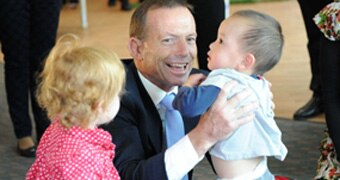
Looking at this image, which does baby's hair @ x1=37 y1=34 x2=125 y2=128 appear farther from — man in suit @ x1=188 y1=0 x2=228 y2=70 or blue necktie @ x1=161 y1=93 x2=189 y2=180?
man in suit @ x1=188 y1=0 x2=228 y2=70

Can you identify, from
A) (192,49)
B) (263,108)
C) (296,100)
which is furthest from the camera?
(296,100)

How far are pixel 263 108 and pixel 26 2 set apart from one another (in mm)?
1445

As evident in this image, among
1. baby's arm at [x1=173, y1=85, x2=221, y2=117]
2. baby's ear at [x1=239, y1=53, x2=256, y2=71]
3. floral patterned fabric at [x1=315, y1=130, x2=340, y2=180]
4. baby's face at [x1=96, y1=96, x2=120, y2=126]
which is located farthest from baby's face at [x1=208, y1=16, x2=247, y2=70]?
floral patterned fabric at [x1=315, y1=130, x2=340, y2=180]

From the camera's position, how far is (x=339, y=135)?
245 cm

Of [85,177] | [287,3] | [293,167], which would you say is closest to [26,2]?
[293,167]

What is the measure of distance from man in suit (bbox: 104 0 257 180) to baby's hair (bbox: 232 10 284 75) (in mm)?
126

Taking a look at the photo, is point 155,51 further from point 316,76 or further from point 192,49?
point 316,76

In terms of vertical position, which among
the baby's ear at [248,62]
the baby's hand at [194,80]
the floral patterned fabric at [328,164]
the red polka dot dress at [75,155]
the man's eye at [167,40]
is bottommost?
the floral patterned fabric at [328,164]

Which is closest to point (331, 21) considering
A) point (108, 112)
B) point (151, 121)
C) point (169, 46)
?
point (169, 46)

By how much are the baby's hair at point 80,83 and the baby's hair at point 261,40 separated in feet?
1.15

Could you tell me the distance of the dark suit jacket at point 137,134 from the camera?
1655mm

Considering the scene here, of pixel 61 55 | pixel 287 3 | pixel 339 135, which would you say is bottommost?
pixel 287 3

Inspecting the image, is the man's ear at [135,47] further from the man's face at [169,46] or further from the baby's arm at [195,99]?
the baby's arm at [195,99]

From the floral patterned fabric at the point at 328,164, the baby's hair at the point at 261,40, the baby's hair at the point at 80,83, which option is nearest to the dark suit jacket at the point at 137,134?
the baby's hair at the point at 80,83
